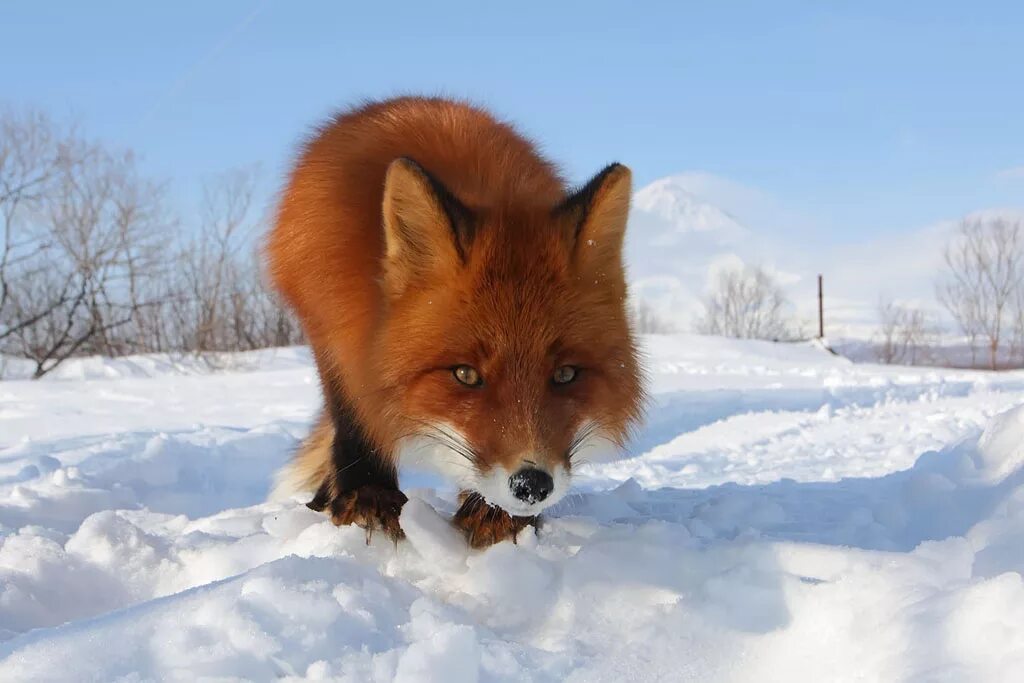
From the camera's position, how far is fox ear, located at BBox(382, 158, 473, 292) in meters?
2.84

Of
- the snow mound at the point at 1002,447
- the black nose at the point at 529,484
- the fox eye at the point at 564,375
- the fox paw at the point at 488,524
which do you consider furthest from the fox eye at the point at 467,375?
the snow mound at the point at 1002,447

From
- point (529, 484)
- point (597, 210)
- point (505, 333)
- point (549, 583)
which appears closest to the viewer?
point (529, 484)

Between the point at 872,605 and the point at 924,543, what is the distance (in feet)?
1.59

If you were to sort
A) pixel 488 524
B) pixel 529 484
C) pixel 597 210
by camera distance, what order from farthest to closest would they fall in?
pixel 488 524, pixel 597 210, pixel 529 484

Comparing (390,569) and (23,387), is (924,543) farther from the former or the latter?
(23,387)

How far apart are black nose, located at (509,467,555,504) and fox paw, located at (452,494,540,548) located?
81 cm

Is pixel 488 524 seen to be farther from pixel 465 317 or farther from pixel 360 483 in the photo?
pixel 465 317

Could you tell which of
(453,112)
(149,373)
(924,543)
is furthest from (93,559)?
(149,373)

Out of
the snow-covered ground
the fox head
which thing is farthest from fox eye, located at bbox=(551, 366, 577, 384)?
the snow-covered ground

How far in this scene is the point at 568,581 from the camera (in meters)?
2.83

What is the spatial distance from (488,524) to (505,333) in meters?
0.96

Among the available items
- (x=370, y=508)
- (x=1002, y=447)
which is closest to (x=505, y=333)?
(x=370, y=508)

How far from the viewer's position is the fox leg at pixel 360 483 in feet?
11.5

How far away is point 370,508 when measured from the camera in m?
3.53
